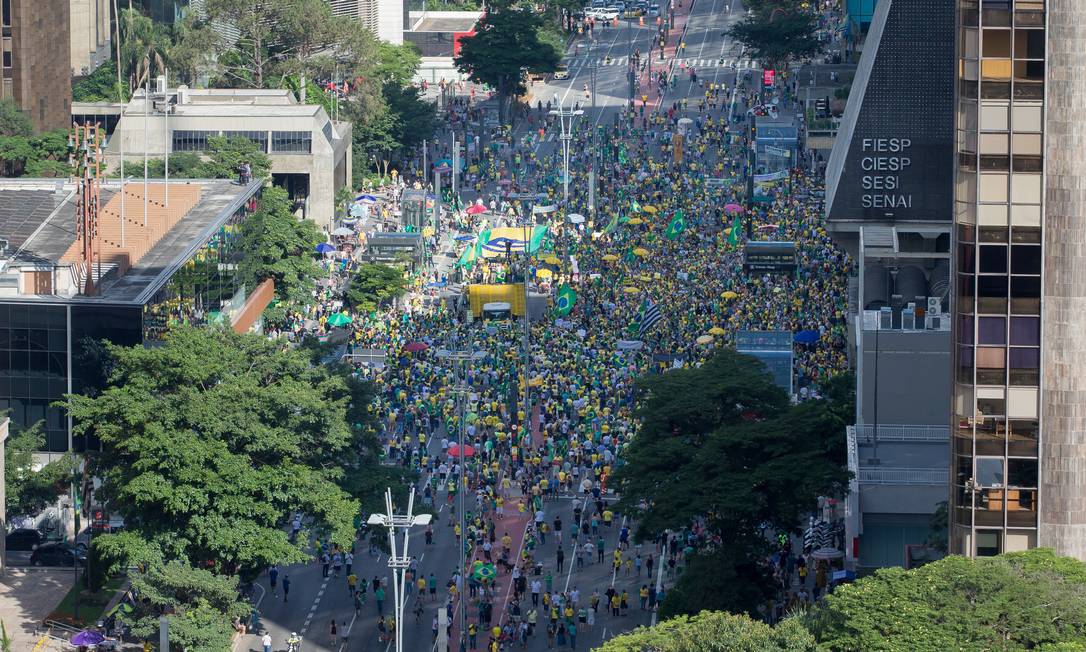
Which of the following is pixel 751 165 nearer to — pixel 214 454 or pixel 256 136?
pixel 256 136

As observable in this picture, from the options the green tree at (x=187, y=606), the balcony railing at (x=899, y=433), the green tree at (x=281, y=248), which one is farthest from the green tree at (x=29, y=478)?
the green tree at (x=281, y=248)

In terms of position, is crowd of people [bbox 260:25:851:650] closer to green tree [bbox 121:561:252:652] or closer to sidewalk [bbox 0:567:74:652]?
green tree [bbox 121:561:252:652]

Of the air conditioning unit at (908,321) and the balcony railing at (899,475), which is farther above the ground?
the air conditioning unit at (908,321)

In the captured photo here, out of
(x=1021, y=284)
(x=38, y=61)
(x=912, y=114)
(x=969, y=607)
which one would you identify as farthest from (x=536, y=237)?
(x=969, y=607)

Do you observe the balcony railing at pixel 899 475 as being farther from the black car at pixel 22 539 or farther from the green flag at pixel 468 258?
the green flag at pixel 468 258

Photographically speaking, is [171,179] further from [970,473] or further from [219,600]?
[970,473]

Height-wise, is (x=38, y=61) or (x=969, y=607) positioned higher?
(x=38, y=61)
